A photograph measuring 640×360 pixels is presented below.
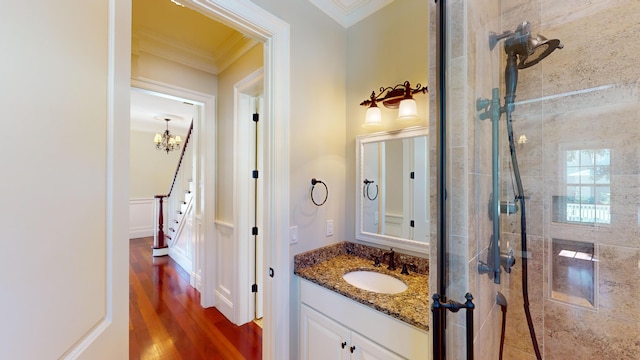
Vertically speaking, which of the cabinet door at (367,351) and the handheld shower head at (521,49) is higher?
the handheld shower head at (521,49)

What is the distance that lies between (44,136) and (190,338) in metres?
2.46

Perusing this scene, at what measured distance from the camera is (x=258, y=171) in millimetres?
Answer: 2631

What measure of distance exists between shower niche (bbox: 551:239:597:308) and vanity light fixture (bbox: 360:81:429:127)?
40.2 inches

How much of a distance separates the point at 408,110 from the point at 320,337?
60.2 inches

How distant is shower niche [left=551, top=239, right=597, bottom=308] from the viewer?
1.10m

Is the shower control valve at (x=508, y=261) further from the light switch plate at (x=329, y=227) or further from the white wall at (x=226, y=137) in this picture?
the white wall at (x=226, y=137)

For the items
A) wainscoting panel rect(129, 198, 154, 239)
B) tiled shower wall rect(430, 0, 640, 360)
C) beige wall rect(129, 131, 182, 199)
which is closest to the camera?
tiled shower wall rect(430, 0, 640, 360)

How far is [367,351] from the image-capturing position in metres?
1.26

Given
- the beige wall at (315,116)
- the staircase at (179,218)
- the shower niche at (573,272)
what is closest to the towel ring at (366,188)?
the beige wall at (315,116)

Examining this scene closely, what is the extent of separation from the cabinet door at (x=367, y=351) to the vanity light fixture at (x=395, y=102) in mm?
1331

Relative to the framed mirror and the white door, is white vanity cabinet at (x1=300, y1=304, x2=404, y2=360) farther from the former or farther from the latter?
the white door

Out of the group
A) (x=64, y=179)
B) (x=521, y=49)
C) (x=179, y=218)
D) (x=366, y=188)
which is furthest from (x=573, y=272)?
(x=179, y=218)

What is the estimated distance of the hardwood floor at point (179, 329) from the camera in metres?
2.11

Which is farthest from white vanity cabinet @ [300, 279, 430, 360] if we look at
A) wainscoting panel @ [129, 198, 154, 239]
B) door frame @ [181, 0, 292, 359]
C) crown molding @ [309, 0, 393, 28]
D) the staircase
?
wainscoting panel @ [129, 198, 154, 239]
